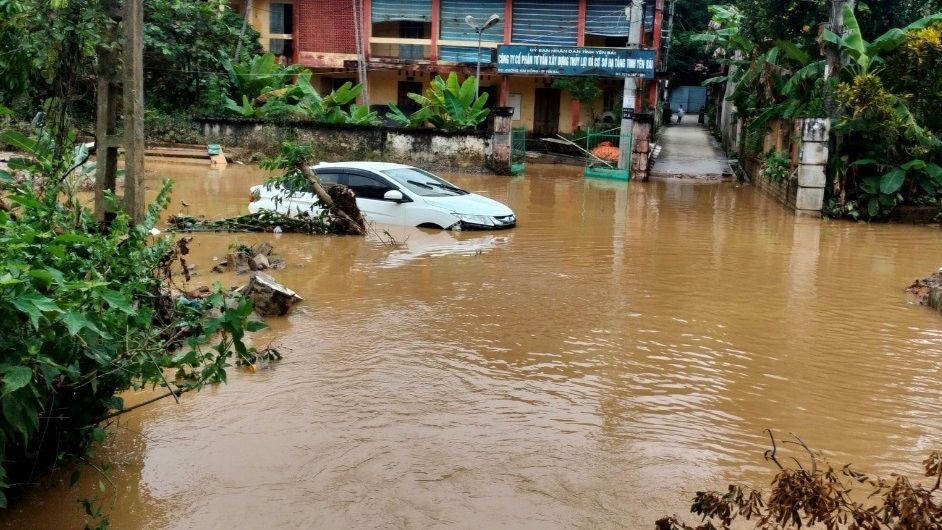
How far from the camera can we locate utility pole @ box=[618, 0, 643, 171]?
25.8 metres

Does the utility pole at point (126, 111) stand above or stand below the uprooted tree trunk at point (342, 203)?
above

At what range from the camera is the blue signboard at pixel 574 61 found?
85.4ft

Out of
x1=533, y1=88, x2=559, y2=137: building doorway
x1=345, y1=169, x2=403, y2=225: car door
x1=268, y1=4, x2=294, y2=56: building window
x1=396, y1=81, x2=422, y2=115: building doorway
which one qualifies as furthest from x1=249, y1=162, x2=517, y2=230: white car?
x1=268, y1=4, x2=294, y2=56: building window

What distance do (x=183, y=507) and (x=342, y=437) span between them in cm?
130

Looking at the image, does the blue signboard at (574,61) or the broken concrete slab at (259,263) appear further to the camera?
the blue signboard at (574,61)

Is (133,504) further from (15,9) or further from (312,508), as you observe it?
(15,9)

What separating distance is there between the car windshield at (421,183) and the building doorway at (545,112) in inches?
770

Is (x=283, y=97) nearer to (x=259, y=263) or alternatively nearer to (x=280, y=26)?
(x=280, y=26)

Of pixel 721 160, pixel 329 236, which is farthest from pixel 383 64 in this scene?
pixel 329 236

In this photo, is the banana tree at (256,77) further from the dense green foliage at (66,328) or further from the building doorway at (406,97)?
the dense green foliage at (66,328)

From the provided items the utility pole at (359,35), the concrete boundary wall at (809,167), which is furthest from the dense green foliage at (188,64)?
the concrete boundary wall at (809,167)

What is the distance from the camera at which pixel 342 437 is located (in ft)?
19.9

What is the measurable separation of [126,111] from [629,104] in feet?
67.7

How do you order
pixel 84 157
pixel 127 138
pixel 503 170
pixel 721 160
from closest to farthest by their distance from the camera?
pixel 84 157
pixel 127 138
pixel 503 170
pixel 721 160
